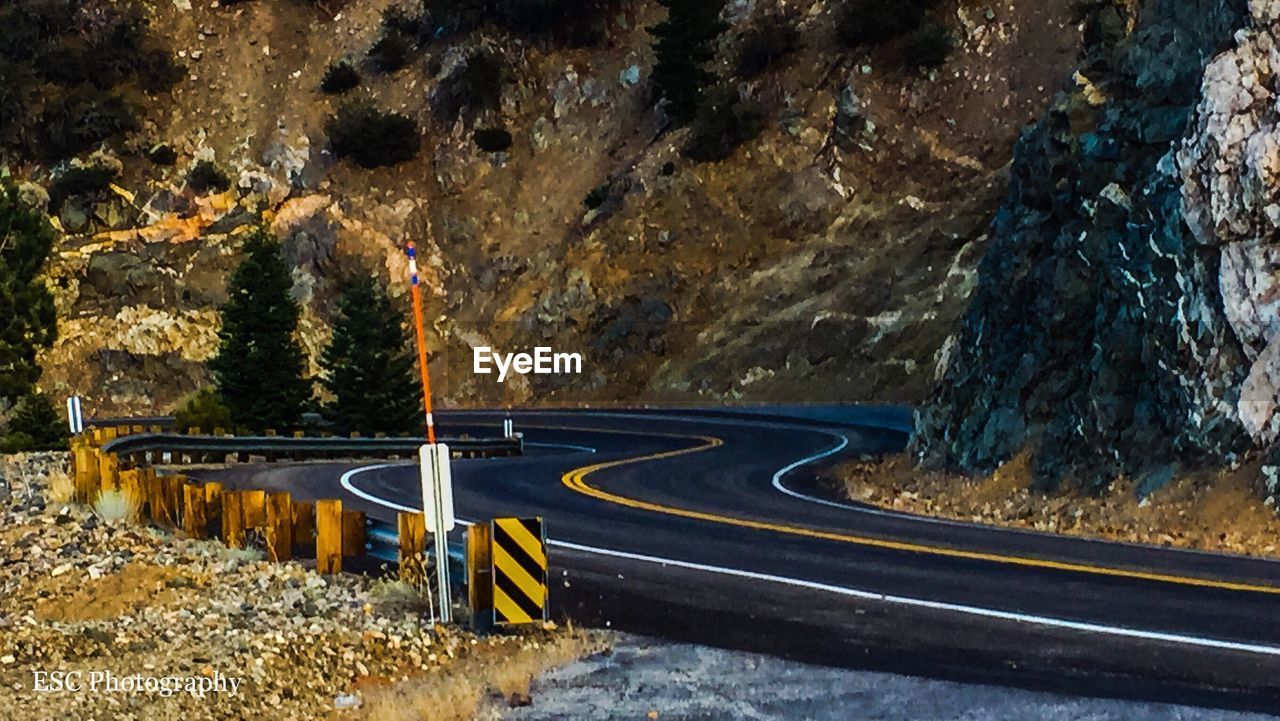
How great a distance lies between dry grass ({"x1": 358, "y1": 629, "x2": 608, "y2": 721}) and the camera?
717 centimetres

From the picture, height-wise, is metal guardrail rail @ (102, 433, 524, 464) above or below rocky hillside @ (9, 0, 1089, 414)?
below

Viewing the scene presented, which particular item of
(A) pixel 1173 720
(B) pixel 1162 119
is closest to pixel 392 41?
(B) pixel 1162 119

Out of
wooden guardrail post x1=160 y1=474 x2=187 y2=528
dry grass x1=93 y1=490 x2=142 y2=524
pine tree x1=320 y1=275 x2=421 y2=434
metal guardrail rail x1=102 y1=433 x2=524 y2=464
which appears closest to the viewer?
wooden guardrail post x1=160 y1=474 x2=187 y2=528

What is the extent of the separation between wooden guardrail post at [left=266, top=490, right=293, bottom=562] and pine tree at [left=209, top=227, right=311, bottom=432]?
25.4 metres

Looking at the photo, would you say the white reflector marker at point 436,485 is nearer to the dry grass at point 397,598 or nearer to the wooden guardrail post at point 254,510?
the dry grass at point 397,598

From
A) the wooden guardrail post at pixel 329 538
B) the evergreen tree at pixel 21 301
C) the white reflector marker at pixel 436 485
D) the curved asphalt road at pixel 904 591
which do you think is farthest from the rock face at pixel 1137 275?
the evergreen tree at pixel 21 301

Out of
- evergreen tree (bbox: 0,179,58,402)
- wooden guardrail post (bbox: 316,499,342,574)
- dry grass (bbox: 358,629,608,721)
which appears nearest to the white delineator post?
dry grass (bbox: 358,629,608,721)

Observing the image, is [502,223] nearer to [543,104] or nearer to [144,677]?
[543,104]

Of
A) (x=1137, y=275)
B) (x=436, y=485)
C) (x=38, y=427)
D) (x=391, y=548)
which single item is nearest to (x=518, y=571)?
(x=436, y=485)

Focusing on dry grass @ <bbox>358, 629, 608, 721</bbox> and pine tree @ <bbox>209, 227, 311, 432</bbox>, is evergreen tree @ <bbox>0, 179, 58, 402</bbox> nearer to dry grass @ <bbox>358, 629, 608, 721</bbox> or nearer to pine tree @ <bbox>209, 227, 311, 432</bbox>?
pine tree @ <bbox>209, 227, 311, 432</bbox>

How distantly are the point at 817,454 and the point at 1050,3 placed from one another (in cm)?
2995

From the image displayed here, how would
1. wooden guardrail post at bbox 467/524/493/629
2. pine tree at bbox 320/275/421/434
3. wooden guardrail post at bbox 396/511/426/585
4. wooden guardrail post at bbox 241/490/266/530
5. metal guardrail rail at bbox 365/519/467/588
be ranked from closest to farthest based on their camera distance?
wooden guardrail post at bbox 467/524/493/629 < metal guardrail rail at bbox 365/519/467/588 < wooden guardrail post at bbox 396/511/426/585 < wooden guardrail post at bbox 241/490/266/530 < pine tree at bbox 320/275/421/434

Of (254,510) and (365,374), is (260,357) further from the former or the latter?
(254,510)

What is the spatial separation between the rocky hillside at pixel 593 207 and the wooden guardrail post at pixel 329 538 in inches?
1238
